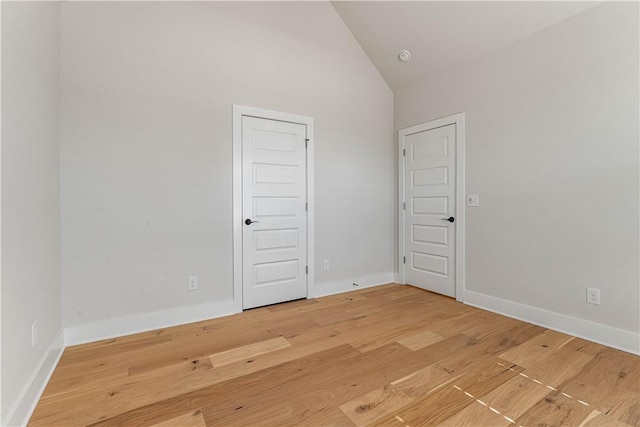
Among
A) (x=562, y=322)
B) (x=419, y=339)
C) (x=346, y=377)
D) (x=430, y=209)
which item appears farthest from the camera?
(x=430, y=209)

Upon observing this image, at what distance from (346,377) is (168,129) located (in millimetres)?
2529

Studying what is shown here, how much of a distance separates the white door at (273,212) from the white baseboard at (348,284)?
21 cm

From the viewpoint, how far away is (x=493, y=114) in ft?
10.1

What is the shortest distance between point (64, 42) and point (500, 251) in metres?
4.30

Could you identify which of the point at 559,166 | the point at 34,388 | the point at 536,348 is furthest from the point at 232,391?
the point at 559,166

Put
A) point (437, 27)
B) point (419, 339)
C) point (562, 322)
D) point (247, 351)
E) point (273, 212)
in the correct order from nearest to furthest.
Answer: point (247, 351) < point (419, 339) < point (562, 322) < point (437, 27) < point (273, 212)

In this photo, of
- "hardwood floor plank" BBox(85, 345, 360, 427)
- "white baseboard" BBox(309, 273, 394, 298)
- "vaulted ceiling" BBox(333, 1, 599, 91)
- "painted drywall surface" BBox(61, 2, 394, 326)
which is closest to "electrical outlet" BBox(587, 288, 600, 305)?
"hardwood floor plank" BBox(85, 345, 360, 427)

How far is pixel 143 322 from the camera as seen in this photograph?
2623 millimetres

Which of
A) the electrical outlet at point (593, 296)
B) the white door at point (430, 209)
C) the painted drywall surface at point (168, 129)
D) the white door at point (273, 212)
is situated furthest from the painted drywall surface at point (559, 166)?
the white door at point (273, 212)

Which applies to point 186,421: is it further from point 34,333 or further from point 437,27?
point 437,27

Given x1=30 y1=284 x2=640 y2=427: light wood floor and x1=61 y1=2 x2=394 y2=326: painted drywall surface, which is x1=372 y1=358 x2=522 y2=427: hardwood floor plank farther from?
x1=61 y1=2 x2=394 y2=326: painted drywall surface

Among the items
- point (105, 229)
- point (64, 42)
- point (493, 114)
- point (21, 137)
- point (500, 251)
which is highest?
point (64, 42)

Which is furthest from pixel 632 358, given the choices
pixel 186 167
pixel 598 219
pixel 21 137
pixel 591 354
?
pixel 21 137

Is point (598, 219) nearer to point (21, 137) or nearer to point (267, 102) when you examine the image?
point (267, 102)
